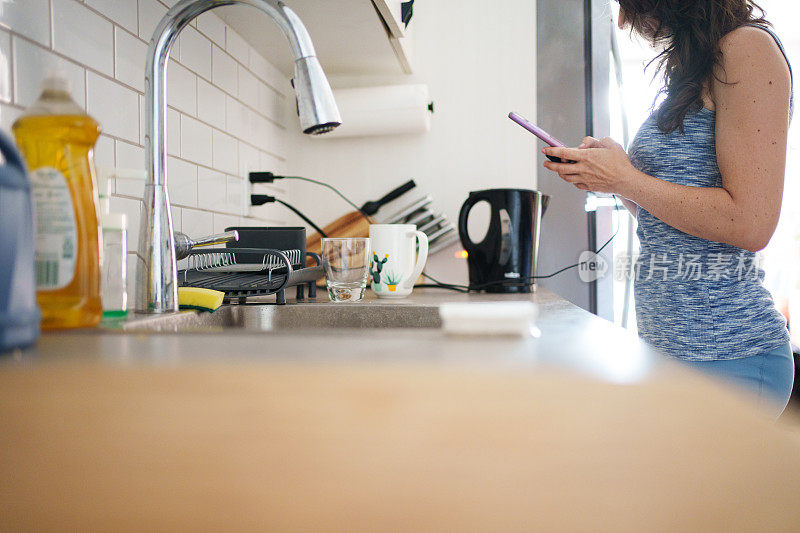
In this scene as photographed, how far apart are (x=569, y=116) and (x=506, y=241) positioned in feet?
1.64

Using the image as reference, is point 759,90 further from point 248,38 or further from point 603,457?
point 248,38

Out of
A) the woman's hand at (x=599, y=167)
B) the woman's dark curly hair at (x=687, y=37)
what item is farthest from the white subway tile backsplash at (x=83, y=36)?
the woman's dark curly hair at (x=687, y=37)

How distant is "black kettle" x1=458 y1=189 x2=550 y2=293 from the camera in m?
1.24

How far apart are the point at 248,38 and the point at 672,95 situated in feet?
2.96

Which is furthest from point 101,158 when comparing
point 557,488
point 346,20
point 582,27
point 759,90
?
point 582,27

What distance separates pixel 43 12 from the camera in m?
0.67

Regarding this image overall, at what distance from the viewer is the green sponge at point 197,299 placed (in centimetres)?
68

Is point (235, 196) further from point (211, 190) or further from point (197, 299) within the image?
point (197, 299)

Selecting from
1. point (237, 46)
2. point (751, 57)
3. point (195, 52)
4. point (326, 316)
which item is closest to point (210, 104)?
point (195, 52)

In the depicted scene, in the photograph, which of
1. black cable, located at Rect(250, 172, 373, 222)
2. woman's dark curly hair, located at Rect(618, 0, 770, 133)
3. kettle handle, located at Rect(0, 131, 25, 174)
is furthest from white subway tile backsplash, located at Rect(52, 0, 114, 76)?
woman's dark curly hair, located at Rect(618, 0, 770, 133)

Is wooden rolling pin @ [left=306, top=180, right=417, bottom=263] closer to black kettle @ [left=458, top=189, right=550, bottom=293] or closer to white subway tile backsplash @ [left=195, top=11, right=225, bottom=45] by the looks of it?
black kettle @ [left=458, top=189, right=550, bottom=293]

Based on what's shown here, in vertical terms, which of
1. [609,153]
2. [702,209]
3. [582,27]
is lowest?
[702,209]

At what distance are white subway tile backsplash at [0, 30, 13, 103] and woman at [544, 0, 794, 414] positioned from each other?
31.3 inches

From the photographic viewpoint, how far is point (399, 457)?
245 millimetres
